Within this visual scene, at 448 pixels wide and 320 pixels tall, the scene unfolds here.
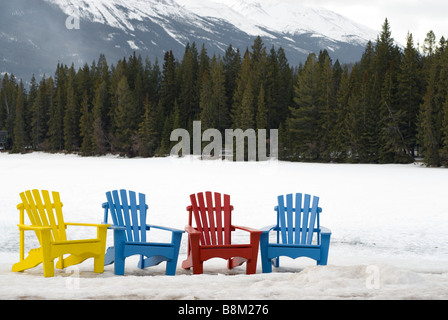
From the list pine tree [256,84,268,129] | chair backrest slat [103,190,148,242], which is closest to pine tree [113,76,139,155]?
pine tree [256,84,268,129]

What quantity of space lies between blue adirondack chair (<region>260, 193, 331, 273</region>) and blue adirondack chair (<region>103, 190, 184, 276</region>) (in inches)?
43.1

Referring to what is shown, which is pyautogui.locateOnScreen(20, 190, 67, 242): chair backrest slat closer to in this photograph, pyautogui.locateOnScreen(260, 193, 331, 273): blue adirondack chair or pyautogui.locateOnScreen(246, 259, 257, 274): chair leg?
pyautogui.locateOnScreen(246, 259, 257, 274): chair leg

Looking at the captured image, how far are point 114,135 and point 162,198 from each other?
46967 mm

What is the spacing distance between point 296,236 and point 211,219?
1156 mm

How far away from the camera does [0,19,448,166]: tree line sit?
41281 millimetres

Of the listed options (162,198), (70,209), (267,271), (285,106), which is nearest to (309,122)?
(285,106)

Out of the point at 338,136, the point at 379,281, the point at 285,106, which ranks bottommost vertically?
the point at 379,281

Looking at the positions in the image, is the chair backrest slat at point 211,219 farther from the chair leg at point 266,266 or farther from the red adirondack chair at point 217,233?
the chair leg at point 266,266

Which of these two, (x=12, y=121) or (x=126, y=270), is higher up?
(x=12, y=121)

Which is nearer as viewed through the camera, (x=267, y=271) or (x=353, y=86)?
(x=267, y=271)

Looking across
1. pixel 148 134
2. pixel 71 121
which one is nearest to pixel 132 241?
pixel 148 134

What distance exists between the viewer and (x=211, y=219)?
6.25 metres

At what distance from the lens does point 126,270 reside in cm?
614
